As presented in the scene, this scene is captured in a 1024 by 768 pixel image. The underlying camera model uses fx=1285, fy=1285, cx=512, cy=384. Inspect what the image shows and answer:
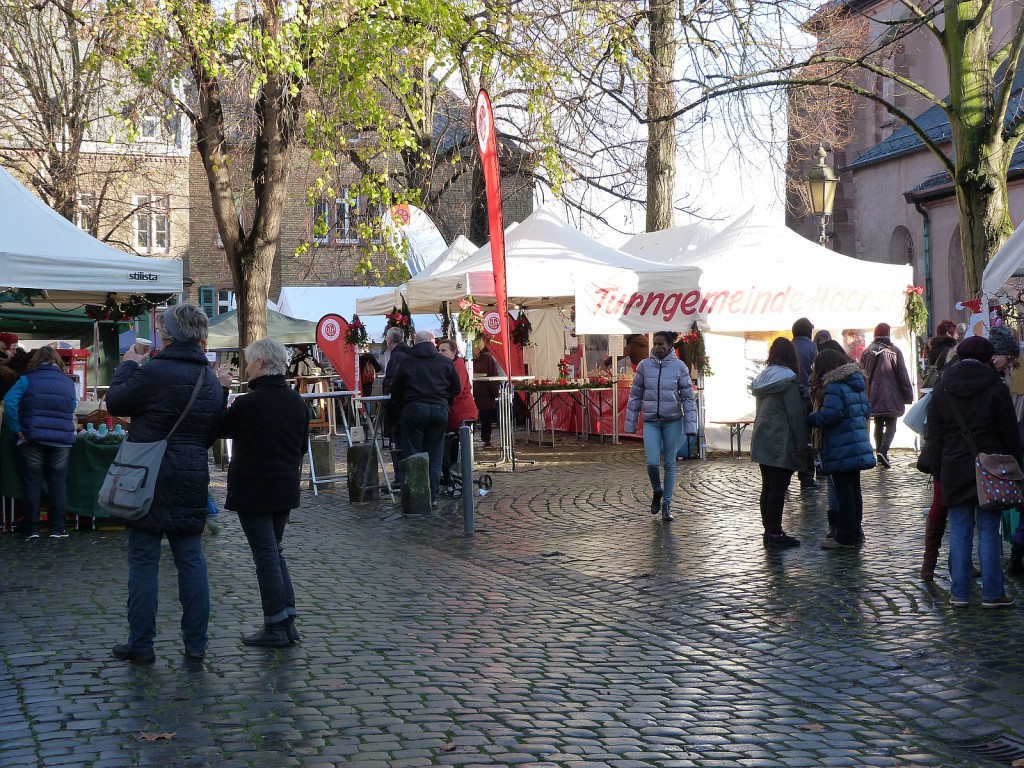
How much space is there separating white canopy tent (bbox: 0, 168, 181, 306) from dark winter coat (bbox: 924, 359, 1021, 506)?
833 centimetres

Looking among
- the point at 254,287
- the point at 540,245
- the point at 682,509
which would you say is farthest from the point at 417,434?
the point at 540,245

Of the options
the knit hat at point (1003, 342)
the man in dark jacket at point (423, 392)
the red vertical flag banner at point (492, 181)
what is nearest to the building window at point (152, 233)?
the red vertical flag banner at point (492, 181)

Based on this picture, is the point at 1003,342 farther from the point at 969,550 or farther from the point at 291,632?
the point at 291,632

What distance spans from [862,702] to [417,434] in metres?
8.04

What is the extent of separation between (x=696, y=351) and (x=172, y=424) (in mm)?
12664

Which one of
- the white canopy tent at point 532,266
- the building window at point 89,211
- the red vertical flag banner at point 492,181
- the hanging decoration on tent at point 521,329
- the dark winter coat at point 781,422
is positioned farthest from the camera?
the building window at point 89,211

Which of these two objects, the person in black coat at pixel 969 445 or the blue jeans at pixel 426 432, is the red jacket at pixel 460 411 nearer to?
the blue jeans at pixel 426 432

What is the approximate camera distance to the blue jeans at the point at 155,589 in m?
6.72

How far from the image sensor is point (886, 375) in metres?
16.9

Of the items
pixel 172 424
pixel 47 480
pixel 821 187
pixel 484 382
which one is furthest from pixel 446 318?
pixel 172 424

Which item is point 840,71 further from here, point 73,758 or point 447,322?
point 73,758

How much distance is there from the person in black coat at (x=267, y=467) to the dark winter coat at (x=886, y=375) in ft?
37.2

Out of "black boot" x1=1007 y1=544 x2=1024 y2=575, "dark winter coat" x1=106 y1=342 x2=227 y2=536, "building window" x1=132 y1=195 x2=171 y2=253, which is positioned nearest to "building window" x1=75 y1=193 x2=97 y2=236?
"building window" x1=132 y1=195 x2=171 y2=253

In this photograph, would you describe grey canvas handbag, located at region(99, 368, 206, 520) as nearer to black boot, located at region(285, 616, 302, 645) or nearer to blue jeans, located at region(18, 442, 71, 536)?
black boot, located at region(285, 616, 302, 645)
